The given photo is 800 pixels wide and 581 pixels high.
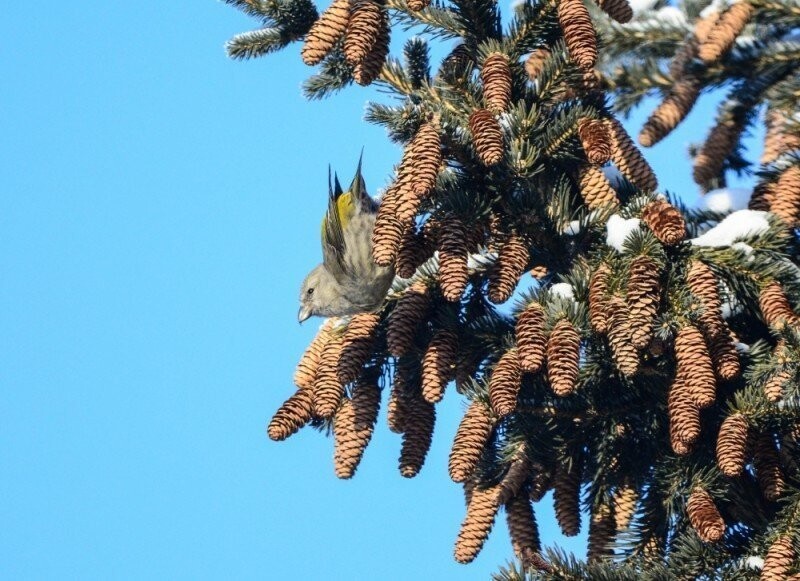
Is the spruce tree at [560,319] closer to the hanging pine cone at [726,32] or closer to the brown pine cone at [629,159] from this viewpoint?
the brown pine cone at [629,159]

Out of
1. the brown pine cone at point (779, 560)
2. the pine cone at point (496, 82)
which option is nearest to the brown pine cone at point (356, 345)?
the pine cone at point (496, 82)

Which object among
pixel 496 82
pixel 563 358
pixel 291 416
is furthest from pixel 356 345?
pixel 496 82

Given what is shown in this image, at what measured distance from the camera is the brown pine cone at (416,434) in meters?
4.53

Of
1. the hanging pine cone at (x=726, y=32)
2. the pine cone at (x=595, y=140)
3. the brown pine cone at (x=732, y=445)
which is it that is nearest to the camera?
the brown pine cone at (x=732, y=445)

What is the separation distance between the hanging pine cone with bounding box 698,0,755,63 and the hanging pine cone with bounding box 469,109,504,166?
1.60 m

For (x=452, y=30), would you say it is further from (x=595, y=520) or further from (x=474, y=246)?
(x=595, y=520)

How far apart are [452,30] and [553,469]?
1661 mm

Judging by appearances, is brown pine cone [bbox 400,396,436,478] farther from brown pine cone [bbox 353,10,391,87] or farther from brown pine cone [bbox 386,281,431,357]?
brown pine cone [bbox 353,10,391,87]

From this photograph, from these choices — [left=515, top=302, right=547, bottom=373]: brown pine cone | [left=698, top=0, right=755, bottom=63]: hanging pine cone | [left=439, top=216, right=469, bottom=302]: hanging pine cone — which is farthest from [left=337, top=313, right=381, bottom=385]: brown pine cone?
[left=698, top=0, right=755, bottom=63]: hanging pine cone

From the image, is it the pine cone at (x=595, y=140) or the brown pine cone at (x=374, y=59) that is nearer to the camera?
the pine cone at (x=595, y=140)

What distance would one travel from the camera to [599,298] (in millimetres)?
4004

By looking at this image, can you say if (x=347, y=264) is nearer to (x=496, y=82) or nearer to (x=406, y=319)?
(x=406, y=319)

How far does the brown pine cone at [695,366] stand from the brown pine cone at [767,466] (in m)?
0.30

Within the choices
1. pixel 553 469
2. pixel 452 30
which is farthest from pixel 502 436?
pixel 452 30
